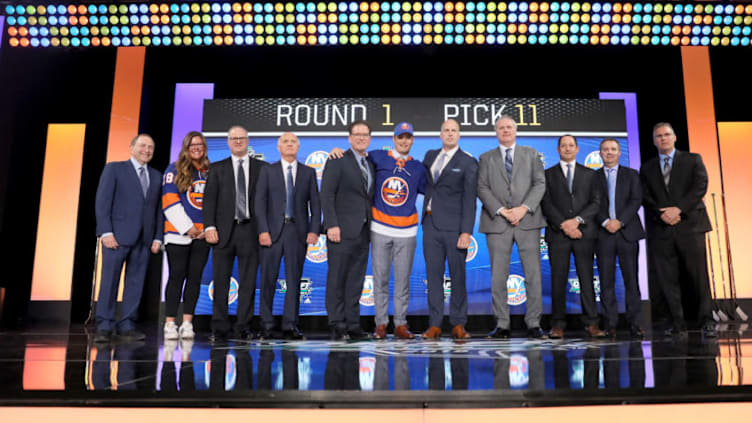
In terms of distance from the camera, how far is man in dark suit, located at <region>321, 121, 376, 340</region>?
12.3 ft

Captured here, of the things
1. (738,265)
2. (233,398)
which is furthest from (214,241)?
(738,265)

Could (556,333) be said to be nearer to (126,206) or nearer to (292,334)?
(292,334)

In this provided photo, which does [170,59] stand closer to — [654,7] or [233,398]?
[654,7]

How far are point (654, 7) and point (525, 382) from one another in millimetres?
4478

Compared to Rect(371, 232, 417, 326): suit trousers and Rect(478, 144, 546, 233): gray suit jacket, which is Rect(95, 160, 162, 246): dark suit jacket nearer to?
Rect(371, 232, 417, 326): suit trousers

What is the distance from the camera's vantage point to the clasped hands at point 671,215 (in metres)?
4.00

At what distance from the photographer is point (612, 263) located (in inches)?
164

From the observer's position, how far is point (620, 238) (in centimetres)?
416

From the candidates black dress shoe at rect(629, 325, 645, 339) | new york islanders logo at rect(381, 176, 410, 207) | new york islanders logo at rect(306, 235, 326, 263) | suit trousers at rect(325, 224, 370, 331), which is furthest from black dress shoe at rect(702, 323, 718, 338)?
new york islanders logo at rect(306, 235, 326, 263)

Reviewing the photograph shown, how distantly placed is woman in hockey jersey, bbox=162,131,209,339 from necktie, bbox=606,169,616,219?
10.1ft

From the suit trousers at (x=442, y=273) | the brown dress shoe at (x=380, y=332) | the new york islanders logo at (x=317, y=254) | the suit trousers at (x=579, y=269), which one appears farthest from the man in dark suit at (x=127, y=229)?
the suit trousers at (x=579, y=269)

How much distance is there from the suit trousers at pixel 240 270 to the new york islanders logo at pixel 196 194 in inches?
12.0

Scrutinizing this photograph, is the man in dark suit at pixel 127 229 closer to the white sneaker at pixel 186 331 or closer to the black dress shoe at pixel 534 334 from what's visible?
the white sneaker at pixel 186 331

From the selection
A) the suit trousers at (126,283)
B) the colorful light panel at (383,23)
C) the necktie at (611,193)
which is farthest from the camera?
the colorful light panel at (383,23)
